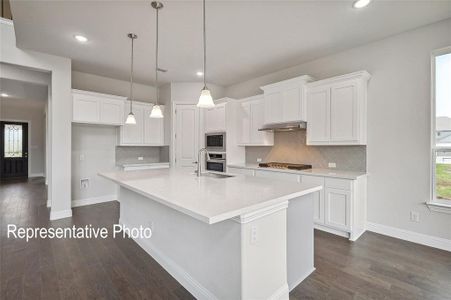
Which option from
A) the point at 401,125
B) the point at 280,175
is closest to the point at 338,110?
the point at 401,125

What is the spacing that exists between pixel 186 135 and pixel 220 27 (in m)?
2.86

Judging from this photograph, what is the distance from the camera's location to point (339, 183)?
304cm

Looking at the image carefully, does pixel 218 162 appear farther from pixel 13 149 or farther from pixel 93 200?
pixel 13 149

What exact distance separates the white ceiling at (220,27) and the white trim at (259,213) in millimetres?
2141

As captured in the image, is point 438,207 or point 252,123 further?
point 252,123

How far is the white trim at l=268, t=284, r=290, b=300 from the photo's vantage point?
1704 mm

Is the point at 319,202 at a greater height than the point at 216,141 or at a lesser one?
lesser

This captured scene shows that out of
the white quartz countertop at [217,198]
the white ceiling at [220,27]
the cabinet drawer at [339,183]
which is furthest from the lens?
the cabinet drawer at [339,183]

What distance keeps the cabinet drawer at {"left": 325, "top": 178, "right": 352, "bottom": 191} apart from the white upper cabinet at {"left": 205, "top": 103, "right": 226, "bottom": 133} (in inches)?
95.2

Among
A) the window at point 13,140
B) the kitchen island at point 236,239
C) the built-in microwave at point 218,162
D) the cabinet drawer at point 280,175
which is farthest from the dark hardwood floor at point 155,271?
the window at point 13,140

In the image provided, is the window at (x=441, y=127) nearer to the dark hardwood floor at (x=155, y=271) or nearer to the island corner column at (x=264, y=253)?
the dark hardwood floor at (x=155, y=271)

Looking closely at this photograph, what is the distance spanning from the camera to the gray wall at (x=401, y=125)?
2850mm

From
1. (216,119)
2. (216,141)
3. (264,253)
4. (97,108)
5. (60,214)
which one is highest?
(97,108)

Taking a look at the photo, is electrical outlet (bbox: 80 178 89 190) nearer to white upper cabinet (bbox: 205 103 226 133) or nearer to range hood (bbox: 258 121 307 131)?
white upper cabinet (bbox: 205 103 226 133)
